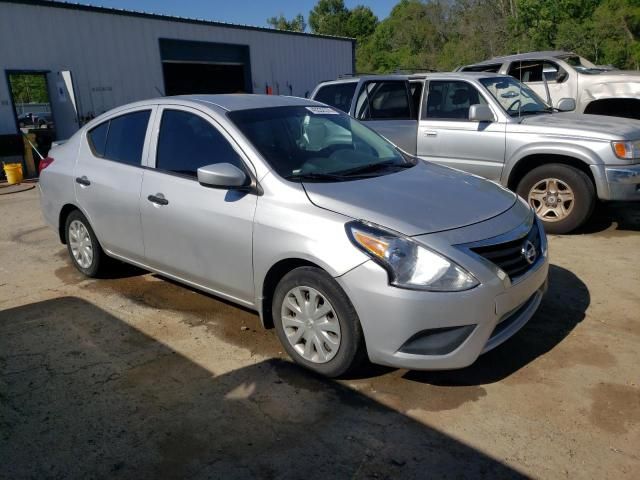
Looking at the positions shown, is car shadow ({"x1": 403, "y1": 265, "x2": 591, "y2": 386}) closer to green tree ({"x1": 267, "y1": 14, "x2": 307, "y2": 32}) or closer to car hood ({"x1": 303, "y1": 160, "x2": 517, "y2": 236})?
car hood ({"x1": 303, "y1": 160, "x2": 517, "y2": 236})

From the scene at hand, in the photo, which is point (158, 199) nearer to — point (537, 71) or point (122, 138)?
point (122, 138)

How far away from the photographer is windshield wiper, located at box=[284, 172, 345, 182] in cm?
350

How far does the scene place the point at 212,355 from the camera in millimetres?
3664

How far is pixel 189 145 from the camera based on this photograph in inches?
158

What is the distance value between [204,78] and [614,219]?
1820 cm

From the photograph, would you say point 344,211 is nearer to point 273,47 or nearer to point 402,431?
point 402,431

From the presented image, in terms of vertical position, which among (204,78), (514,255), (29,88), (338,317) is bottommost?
(338,317)

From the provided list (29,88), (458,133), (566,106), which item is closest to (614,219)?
(566,106)

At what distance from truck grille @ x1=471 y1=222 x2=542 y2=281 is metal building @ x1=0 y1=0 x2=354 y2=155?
8.75 m

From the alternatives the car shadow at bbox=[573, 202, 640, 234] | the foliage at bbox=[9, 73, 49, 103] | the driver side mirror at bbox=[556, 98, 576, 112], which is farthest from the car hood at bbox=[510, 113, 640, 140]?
the foliage at bbox=[9, 73, 49, 103]

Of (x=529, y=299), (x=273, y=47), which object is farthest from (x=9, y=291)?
(x=273, y=47)

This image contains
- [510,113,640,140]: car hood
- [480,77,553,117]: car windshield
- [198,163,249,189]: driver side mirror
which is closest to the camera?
[198,163,249,189]: driver side mirror

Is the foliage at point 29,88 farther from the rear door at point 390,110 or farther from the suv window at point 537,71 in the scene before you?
the rear door at point 390,110


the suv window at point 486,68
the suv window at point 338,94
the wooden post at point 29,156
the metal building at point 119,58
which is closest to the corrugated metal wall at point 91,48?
the metal building at point 119,58
